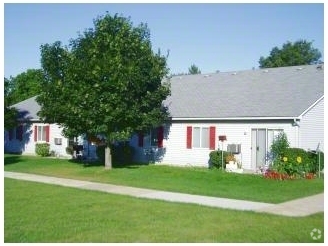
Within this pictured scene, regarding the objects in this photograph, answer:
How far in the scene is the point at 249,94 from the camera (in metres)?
23.1

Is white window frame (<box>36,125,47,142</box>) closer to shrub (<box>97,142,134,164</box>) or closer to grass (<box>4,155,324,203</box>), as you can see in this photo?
shrub (<box>97,142,134,164</box>)

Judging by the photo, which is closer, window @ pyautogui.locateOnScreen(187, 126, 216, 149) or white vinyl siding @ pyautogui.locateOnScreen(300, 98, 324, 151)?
white vinyl siding @ pyautogui.locateOnScreen(300, 98, 324, 151)

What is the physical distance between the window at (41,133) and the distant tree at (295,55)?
111 ft

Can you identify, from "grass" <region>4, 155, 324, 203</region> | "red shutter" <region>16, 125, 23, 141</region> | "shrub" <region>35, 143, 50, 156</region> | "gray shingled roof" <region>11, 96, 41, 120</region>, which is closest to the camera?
"grass" <region>4, 155, 324, 203</region>

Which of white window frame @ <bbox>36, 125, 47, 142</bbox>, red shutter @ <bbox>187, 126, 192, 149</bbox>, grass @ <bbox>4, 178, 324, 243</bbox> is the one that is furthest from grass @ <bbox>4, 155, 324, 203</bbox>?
white window frame @ <bbox>36, 125, 47, 142</bbox>

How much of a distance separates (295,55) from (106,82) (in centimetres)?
4366

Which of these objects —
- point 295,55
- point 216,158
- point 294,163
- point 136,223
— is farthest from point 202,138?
point 295,55

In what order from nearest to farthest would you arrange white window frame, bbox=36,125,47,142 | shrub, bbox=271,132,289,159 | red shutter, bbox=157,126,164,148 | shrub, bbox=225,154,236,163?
shrub, bbox=271,132,289,159
shrub, bbox=225,154,236,163
red shutter, bbox=157,126,164,148
white window frame, bbox=36,125,47,142

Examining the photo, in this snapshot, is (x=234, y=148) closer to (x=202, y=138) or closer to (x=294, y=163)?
(x=202, y=138)

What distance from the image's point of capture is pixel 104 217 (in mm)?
10156

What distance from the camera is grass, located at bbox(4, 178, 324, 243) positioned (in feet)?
27.6

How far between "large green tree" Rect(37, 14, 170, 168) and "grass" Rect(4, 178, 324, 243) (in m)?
6.33

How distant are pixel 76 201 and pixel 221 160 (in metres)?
9.45

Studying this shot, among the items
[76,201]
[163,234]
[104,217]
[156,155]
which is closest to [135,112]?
[156,155]
